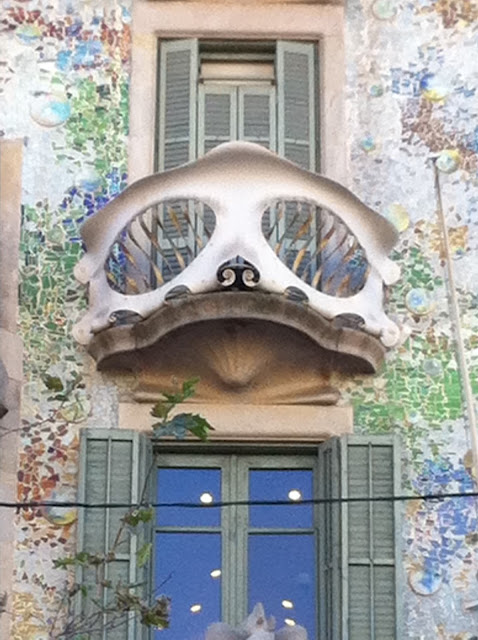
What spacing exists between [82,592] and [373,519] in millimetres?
2256

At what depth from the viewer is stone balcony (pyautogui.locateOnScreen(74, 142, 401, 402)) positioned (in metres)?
15.1

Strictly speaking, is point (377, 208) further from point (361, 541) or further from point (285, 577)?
point (285, 577)

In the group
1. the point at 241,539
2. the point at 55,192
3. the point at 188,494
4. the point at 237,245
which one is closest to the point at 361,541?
the point at 241,539

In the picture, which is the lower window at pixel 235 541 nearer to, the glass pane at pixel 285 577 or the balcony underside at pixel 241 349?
the glass pane at pixel 285 577

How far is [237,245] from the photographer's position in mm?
15234

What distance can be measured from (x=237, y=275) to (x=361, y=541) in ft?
6.08

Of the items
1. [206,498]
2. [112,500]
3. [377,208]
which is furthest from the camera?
[377,208]

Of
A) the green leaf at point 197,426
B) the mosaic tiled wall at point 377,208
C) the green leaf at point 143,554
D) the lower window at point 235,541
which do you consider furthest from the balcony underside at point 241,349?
the green leaf at point 197,426

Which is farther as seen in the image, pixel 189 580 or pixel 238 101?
pixel 238 101

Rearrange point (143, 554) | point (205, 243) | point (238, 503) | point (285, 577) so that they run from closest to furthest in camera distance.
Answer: point (143, 554) → point (238, 503) → point (285, 577) → point (205, 243)

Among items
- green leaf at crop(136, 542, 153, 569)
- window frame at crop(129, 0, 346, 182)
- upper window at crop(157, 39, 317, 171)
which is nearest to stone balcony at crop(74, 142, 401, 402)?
upper window at crop(157, 39, 317, 171)

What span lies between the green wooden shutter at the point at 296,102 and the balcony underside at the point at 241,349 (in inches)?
63.3

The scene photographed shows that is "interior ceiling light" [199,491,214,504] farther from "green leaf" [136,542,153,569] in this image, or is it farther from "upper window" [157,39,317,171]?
"upper window" [157,39,317,171]

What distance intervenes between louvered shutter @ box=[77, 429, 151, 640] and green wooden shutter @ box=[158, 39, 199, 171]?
2.21m
